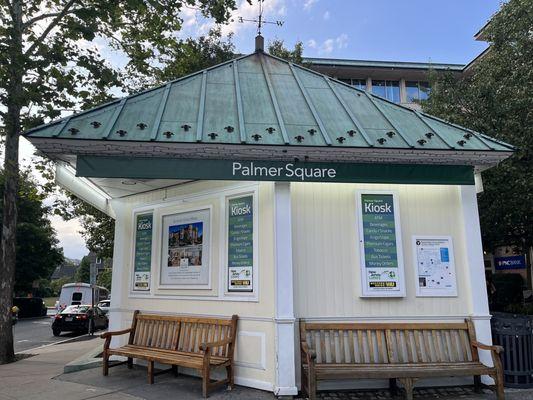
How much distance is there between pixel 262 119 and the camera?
7.12m

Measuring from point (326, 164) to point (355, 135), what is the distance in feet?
2.45

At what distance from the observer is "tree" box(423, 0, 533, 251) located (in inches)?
366

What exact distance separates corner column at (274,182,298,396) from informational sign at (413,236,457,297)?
2.11 meters

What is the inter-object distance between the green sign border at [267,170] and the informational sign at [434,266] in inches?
39.1

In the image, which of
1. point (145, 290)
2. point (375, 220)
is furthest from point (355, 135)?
point (145, 290)

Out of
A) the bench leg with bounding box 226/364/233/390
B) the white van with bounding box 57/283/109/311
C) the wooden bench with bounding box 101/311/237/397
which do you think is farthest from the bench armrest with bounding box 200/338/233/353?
Result: the white van with bounding box 57/283/109/311

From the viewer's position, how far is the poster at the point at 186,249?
288 inches

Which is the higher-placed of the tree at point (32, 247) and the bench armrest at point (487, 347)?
the tree at point (32, 247)

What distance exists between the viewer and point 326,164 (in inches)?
257

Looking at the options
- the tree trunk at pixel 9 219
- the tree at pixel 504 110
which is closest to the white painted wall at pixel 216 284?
the tree trunk at pixel 9 219

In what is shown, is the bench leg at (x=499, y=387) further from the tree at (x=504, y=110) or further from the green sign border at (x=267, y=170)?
the tree at (x=504, y=110)

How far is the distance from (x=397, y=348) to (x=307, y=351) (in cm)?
159

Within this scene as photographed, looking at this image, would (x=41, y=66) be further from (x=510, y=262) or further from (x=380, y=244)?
(x=510, y=262)

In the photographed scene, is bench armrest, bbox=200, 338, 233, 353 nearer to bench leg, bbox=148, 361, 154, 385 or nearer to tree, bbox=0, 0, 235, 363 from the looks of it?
bench leg, bbox=148, 361, 154, 385
